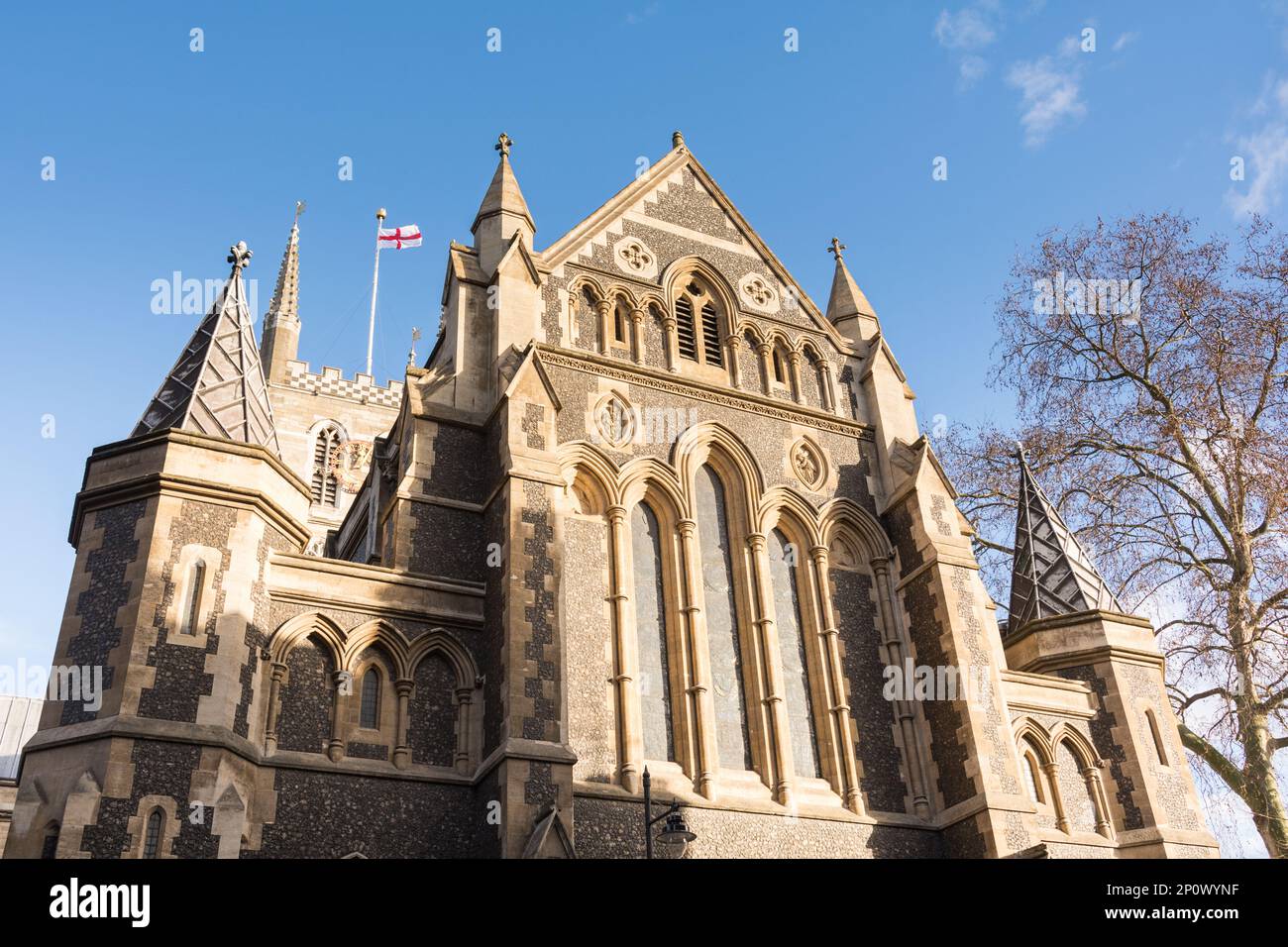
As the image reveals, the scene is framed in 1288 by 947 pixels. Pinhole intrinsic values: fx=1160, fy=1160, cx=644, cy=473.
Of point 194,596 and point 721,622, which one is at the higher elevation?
point 721,622

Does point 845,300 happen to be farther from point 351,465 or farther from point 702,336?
point 351,465

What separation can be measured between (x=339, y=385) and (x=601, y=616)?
2833cm

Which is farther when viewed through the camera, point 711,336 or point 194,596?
point 711,336

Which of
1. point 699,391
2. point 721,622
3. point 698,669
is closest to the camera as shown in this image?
point 698,669

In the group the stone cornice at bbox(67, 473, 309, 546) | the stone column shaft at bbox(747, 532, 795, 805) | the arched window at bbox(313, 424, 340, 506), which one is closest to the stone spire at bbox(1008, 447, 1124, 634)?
the stone column shaft at bbox(747, 532, 795, 805)

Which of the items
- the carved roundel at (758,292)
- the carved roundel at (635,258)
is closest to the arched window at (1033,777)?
the carved roundel at (758,292)

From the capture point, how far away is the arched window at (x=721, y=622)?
54.0 feet

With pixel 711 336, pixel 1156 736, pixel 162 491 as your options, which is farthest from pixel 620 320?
pixel 1156 736

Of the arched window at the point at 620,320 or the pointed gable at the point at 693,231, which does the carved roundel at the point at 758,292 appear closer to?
the pointed gable at the point at 693,231

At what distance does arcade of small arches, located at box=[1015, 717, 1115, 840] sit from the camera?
1719 centimetres

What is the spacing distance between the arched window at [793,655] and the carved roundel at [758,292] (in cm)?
489

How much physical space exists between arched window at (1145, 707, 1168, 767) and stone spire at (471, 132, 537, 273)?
12.6 m

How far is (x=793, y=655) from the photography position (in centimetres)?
1759
